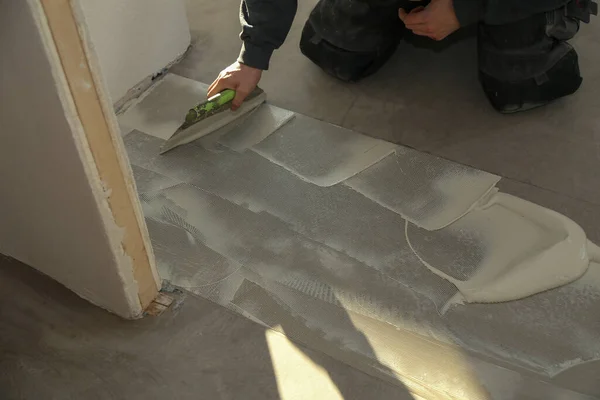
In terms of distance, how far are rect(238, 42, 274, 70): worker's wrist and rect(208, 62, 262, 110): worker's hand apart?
0.01 meters

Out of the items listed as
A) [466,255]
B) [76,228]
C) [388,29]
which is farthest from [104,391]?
[388,29]

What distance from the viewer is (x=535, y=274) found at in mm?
1035

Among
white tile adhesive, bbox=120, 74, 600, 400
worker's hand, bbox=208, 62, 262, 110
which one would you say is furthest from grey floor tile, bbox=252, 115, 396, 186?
worker's hand, bbox=208, 62, 262, 110

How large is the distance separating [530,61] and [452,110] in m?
0.21

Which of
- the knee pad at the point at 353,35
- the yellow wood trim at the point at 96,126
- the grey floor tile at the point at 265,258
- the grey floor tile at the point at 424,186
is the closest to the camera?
the yellow wood trim at the point at 96,126

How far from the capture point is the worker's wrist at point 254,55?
136 centimetres

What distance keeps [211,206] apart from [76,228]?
1.18 ft

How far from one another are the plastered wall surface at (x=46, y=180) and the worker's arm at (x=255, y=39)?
1.84 feet

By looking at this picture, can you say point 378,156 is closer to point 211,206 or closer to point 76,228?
point 211,206

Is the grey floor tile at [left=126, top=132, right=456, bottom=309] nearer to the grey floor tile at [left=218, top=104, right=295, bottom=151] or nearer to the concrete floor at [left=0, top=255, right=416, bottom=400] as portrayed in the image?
the grey floor tile at [left=218, top=104, right=295, bottom=151]

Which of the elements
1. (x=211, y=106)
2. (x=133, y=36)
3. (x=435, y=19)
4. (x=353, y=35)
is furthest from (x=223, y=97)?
(x=435, y=19)

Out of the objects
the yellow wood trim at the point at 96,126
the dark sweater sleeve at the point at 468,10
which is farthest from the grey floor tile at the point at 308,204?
the dark sweater sleeve at the point at 468,10

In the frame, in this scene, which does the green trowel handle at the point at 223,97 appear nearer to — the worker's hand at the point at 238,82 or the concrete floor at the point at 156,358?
the worker's hand at the point at 238,82

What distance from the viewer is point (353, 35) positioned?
149cm
